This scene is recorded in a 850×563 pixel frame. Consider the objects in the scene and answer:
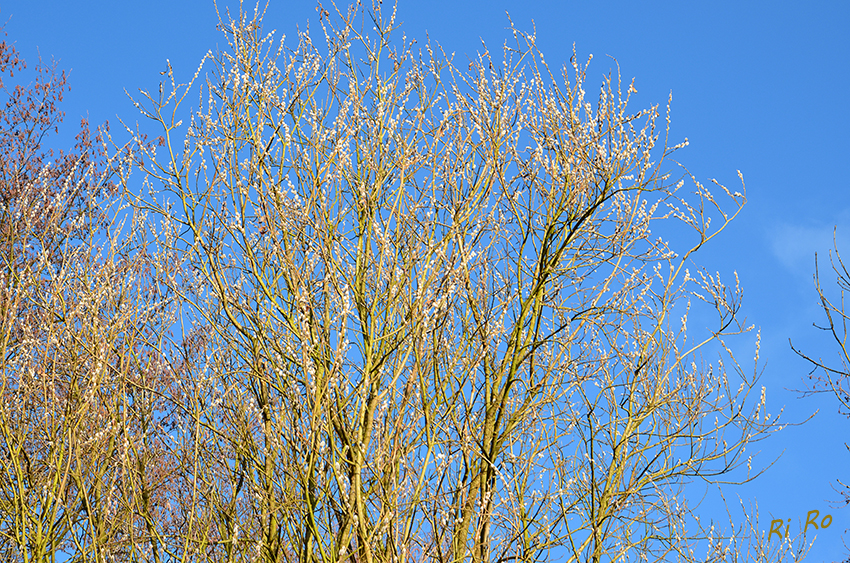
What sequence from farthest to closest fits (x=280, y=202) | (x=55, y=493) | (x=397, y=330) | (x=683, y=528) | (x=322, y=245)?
(x=683, y=528)
(x=55, y=493)
(x=280, y=202)
(x=322, y=245)
(x=397, y=330)

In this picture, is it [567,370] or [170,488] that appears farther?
[170,488]

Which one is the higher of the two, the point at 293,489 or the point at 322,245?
the point at 322,245

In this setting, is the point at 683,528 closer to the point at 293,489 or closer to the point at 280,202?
the point at 293,489

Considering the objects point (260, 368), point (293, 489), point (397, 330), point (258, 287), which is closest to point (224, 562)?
point (293, 489)

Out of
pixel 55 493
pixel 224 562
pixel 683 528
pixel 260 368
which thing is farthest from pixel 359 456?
pixel 683 528

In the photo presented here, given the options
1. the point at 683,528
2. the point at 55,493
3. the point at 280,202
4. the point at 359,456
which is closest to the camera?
the point at 359,456

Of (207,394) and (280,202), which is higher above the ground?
(280,202)

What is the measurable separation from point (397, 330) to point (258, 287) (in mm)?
1380

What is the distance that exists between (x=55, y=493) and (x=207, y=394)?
4.10 ft

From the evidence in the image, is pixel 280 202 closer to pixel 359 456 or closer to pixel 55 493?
pixel 359 456

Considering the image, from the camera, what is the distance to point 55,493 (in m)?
4.96

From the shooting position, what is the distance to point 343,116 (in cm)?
515

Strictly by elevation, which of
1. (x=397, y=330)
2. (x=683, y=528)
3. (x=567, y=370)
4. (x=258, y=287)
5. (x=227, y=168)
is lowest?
(x=683, y=528)

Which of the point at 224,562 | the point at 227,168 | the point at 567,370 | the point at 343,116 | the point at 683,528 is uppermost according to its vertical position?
the point at 343,116
